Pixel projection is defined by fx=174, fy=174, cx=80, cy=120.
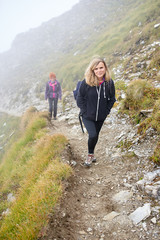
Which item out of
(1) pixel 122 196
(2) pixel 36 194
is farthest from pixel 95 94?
(2) pixel 36 194

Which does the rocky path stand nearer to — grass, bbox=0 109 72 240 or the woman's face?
grass, bbox=0 109 72 240

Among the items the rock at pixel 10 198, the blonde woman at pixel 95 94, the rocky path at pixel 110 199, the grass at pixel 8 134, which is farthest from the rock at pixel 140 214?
the grass at pixel 8 134

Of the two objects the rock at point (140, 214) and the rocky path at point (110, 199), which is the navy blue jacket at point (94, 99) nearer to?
the rocky path at point (110, 199)

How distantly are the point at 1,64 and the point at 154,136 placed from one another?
7795cm

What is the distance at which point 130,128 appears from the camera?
20.1 ft

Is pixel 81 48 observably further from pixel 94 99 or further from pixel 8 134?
pixel 94 99

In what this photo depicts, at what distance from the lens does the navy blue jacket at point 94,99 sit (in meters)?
4.41

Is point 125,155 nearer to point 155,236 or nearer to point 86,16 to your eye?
point 155,236

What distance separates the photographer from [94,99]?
175 inches

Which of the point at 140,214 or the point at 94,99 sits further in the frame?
the point at 94,99

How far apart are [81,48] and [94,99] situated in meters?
32.9

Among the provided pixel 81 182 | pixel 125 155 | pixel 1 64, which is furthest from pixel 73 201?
pixel 1 64

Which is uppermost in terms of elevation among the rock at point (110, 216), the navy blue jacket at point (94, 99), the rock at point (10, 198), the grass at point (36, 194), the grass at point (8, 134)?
the navy blue jacket at point (94, 99)

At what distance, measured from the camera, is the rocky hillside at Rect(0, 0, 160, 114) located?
12.7m
